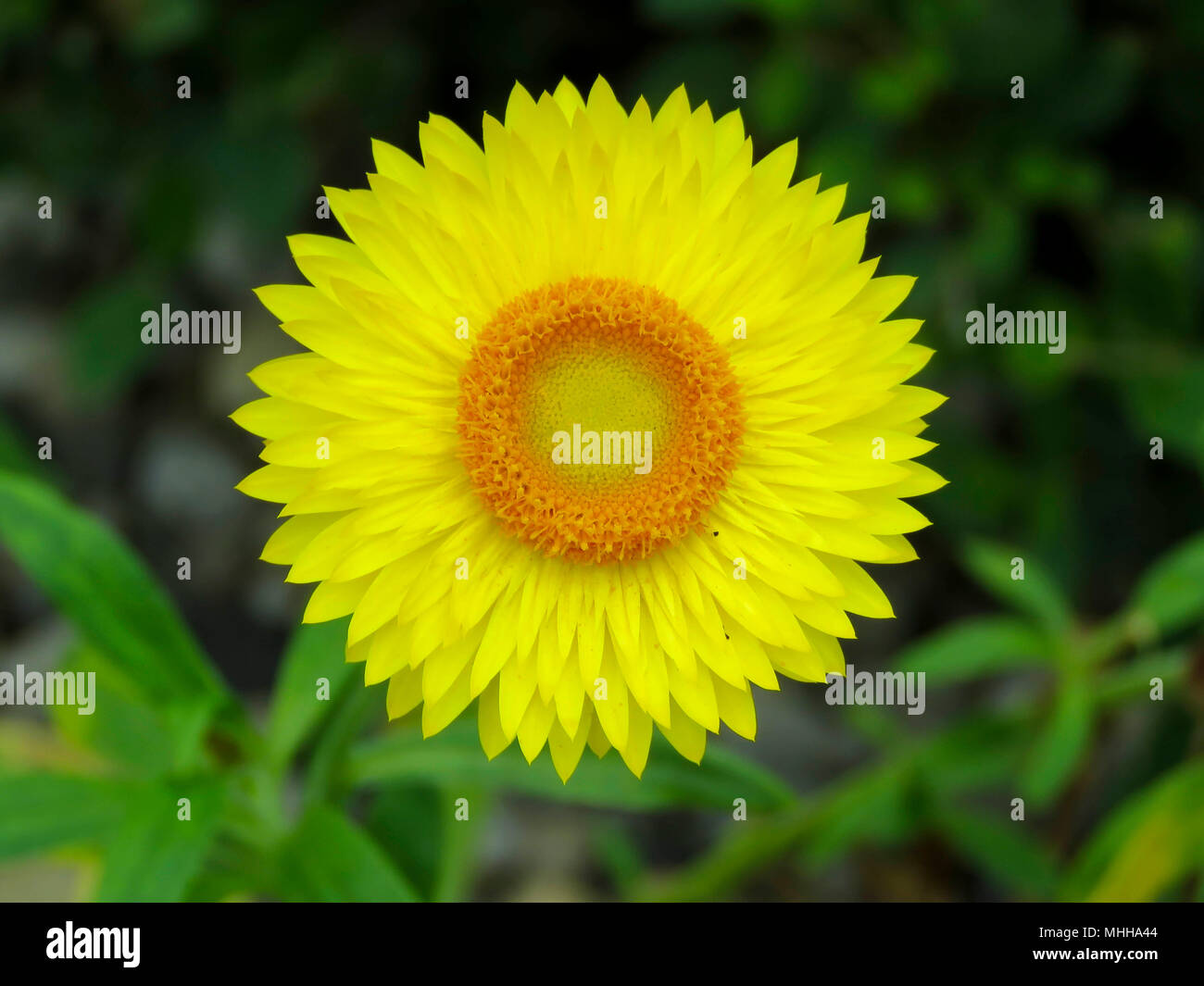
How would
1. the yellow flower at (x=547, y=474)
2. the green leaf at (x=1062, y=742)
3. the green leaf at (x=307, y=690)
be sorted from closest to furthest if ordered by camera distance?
1. the yellow flower at (x=547, y=474)
2. the green leaf at (x=307, y=690)
3. the green leaf at (x=1062, y=742)

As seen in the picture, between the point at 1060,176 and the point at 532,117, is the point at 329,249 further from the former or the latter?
the point at 1060,176

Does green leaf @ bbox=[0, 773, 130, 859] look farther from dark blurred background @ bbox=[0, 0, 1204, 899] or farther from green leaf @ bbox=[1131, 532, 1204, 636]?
green leaf @ bbox=[1131, 532, 1204, 636]

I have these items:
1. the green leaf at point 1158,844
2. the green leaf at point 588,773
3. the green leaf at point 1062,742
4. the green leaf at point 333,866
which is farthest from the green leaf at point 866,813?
the green leaf at point 333,866

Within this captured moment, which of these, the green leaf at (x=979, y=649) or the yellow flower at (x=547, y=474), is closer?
the yellow flower at (x=547, y=474)

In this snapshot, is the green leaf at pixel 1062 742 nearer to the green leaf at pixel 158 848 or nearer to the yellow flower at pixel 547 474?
the yellow flower at pixel 547 474

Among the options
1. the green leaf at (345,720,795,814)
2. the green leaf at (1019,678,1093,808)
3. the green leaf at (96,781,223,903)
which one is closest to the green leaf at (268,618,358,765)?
the green leaf at (345,720,795,814)

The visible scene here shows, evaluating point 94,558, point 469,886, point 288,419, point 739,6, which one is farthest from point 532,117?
point 469,886

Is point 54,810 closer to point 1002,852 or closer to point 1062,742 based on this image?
point 1062,742
